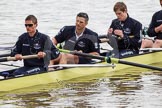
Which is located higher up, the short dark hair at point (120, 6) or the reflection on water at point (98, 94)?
the short dark hair at point (120, 6)

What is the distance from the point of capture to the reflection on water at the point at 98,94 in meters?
13.3

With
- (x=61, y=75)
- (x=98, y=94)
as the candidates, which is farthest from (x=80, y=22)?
(x=98, y=94)

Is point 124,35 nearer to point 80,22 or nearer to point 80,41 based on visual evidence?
point 80,41

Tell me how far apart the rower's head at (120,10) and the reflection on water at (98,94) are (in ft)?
5.72

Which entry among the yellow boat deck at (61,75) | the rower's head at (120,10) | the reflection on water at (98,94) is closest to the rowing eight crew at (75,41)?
the rower's head at (120,10)

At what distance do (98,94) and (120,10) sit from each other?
11.1 ft

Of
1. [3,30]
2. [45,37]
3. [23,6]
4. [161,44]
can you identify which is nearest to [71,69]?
[45,37]

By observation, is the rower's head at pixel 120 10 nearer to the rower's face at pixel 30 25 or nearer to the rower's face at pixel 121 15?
the rower's face at pixel 121 15

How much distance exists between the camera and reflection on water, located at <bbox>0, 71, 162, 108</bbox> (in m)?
13.3

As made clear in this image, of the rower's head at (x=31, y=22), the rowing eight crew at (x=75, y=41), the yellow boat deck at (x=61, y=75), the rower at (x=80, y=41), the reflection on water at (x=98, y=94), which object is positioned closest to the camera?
the reflection on water at (x=98, y=94)

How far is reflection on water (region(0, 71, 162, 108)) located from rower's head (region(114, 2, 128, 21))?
1.74 m

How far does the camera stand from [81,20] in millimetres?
15539

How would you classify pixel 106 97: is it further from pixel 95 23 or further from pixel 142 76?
pixel 95 23

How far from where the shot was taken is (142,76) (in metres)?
16.5
